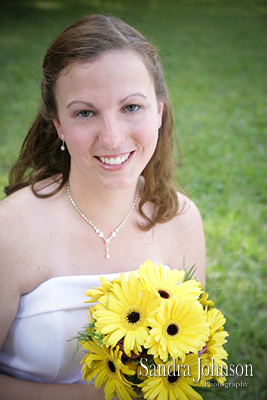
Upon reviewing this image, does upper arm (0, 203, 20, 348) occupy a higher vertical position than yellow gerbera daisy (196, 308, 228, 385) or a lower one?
higher

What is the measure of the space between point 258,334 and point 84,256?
1.93 metres

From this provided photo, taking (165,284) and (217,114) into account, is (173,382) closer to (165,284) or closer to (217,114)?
(165,284)

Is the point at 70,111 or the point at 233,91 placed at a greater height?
the point at 233,91

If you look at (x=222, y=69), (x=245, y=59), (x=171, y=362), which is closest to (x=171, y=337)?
(x=171, y=362)

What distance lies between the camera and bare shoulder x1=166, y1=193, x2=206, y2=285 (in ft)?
8.27

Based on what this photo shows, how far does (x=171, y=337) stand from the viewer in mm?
1427

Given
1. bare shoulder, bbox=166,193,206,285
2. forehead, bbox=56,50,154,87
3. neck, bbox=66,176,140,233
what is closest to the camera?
forehead, bbox=56,50,154,87

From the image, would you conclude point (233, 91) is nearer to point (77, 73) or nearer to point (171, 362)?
point (77, 73)

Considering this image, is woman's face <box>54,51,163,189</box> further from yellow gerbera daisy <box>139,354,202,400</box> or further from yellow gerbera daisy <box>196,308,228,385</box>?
yellow gerbera daisy <box>139,354,202,400</box>

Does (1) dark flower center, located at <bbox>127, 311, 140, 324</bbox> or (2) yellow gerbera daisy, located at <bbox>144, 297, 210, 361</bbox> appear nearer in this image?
(2) yellow gerbera daisy, located at <bbox>144, 297, 210, 361</bbox>

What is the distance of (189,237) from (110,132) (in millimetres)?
1004

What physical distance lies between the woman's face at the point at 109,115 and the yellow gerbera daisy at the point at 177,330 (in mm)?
775

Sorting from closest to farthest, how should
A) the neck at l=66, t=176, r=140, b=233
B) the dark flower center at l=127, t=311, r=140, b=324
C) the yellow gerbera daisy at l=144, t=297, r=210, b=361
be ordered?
the yellow gerbera daisy at l=144, t=297, r=210, b=361, the dark flower center at l=127, t=311, r=140, b=324, the neck at l=66, t=176, r=140, b=233

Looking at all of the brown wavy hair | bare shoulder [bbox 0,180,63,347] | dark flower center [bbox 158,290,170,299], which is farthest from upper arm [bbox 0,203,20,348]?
dark flower center [bbox 158,290,170,299]
